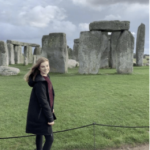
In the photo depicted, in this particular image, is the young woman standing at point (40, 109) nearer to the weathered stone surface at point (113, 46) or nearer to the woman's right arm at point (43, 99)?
the woman's right arm at point (43, 99)

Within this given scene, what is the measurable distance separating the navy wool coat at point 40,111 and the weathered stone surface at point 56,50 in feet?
27.0

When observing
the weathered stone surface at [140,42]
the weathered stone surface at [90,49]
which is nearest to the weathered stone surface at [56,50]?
the weathered stone surface at [90,49]

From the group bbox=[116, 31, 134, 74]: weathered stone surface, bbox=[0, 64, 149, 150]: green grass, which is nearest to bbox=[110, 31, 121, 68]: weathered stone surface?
bbox=[116, 31, 134, 74]: weathered stone surface

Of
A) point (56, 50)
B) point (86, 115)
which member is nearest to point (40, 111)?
point (86, 115)

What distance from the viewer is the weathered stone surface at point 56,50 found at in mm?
10719

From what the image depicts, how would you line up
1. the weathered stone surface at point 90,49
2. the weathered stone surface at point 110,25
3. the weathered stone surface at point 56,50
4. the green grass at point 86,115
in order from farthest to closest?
the weathered stone surface at point 56,50
the weathered stone surface at point 110,25
the weathered stone surface at point 90,49
the green grass at point 86,115

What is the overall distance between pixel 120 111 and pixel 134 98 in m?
1.18

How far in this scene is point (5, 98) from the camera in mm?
5473

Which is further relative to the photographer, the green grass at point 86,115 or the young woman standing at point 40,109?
the green grass at point 86,115

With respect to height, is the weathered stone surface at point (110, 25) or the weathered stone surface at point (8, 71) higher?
the weathered stone surface at point (110, 25)

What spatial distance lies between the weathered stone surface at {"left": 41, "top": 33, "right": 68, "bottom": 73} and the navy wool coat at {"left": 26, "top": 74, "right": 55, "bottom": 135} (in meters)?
8.23

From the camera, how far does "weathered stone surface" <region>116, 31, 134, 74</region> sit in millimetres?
10164

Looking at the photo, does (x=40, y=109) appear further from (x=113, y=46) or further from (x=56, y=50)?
(x=113, y=46)

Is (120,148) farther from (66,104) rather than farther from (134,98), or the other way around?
(134,98)
